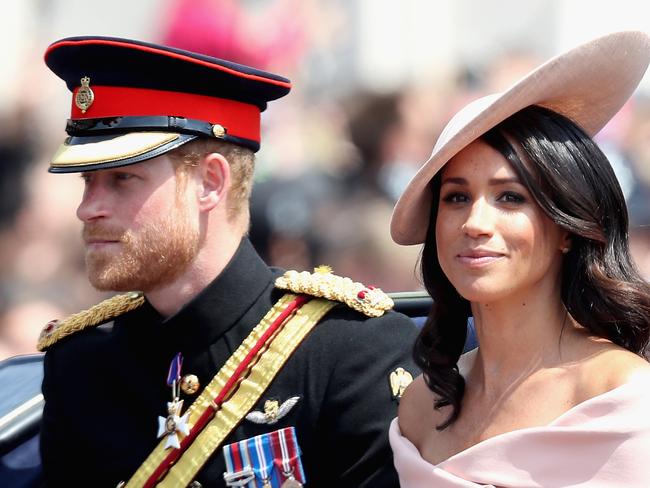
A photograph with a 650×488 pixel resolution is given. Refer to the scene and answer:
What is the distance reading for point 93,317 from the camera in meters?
3.06

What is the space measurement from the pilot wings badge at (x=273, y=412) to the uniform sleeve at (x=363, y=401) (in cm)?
8

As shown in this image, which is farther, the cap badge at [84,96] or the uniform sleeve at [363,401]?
the cap badge at [84,96]

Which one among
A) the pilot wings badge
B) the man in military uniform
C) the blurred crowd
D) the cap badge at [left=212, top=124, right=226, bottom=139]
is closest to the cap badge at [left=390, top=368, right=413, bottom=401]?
the man in military uniform

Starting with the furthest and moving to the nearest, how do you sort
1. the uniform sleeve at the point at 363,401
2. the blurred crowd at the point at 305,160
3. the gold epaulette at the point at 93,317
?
1. the blurred crowd at the point at 305,160
2. the gold epaulette at the point at 93,317
3. the uniform sleeve at the point at 363,401

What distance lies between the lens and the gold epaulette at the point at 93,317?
3037 millimetres

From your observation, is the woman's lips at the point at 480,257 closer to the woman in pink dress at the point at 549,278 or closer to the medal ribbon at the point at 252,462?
the woman in pink dress at the point at 549,278

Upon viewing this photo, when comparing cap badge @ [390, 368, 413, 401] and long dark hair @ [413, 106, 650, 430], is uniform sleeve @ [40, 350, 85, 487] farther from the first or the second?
long dark hair @ [413, 106, 650, 430]

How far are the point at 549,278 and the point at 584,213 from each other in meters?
0.17

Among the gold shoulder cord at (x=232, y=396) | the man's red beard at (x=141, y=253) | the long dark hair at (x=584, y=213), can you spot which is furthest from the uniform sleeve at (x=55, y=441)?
the long dark hair at (x=584, y=213)

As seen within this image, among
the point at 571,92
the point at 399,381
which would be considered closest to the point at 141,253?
the point at 399,381

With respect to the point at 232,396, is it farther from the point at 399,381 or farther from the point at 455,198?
the point at 455,198

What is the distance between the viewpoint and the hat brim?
2.67 m

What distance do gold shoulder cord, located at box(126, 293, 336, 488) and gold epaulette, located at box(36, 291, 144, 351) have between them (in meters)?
0.40

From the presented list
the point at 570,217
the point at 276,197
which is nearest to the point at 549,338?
the point at 570,217
